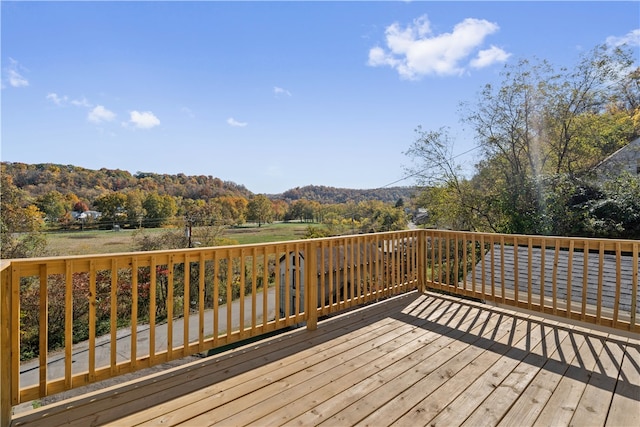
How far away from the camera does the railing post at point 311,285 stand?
10.3ft

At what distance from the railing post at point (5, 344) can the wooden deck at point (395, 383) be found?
0.59 feet

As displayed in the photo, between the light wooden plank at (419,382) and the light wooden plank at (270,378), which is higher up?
the light wooden plank at (419,382)

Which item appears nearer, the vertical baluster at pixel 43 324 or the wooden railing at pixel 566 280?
the vertical baluster at pixel 43 324

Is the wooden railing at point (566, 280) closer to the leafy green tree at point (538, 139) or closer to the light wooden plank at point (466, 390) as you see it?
the light wooden plank at point (466, 390)

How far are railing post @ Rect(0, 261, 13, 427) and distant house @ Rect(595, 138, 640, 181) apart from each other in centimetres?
1096

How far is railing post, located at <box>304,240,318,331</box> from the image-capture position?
3.14m

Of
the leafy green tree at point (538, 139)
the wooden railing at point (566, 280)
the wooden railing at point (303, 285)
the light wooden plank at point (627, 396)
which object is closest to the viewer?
the light wooden plank at point (627, 396)

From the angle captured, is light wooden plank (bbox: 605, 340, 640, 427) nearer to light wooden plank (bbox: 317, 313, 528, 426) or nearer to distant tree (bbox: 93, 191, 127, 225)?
light wooden plank (bbox: 317, 313, 528, 426)

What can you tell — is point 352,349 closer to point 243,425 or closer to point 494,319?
point 243,425

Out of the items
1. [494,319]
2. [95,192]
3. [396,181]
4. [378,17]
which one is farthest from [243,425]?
[95,192]

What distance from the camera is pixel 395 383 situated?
2.13 meters

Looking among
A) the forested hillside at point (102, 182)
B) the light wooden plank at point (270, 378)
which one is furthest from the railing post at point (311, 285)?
the forested hillside at point (102, 182)

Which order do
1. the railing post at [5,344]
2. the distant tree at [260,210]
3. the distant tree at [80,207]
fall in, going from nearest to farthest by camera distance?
1. the railing post at [5,344]
2. the distant tree at [80,207]
3. the distant tree at [260,210]

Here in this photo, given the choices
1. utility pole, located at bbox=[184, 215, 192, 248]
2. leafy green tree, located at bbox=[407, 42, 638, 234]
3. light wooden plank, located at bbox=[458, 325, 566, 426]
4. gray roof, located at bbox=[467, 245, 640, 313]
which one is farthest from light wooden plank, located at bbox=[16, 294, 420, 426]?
utility pole, located at bbox=[184, 215, 192, 248]
